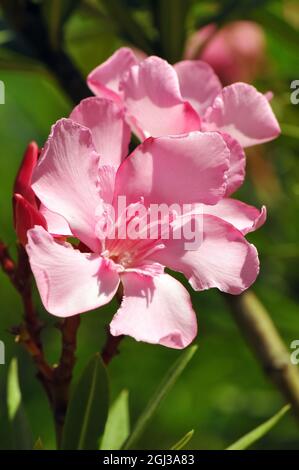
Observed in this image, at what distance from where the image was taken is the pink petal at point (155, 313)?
2.08ft

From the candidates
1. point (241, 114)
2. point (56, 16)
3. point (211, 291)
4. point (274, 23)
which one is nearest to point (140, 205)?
point (241, 114)

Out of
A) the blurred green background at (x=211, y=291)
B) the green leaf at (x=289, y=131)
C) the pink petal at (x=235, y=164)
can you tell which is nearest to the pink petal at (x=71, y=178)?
the pink petal at (x=235, y=164)

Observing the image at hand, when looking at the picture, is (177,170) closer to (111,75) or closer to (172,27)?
(111,75)

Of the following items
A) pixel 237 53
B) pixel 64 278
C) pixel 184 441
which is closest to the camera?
pixel 64 278

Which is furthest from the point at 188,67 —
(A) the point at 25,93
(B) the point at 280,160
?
(A) the point at 25,93

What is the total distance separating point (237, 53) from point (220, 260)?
1001 millimetres

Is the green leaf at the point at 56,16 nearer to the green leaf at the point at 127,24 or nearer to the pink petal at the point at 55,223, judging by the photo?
the green leaf at the point at 127,24

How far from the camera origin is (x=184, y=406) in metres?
1.60

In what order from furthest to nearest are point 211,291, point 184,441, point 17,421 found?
point 211,291 < point 17,421 < point 184,441

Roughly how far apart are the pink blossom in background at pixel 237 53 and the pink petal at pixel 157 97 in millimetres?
867

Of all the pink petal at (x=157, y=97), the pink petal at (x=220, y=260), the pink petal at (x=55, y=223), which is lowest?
the pink petal at (x=220, y=260)

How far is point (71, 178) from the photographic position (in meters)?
0.67

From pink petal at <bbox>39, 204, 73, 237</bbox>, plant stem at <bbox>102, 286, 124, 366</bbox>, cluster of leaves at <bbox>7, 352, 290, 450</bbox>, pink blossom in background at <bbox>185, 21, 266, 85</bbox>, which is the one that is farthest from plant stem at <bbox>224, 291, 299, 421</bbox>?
pink blossom in background at <bbox>185, 21, 266, 85</bbox>

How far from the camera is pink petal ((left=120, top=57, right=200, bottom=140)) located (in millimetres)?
725
